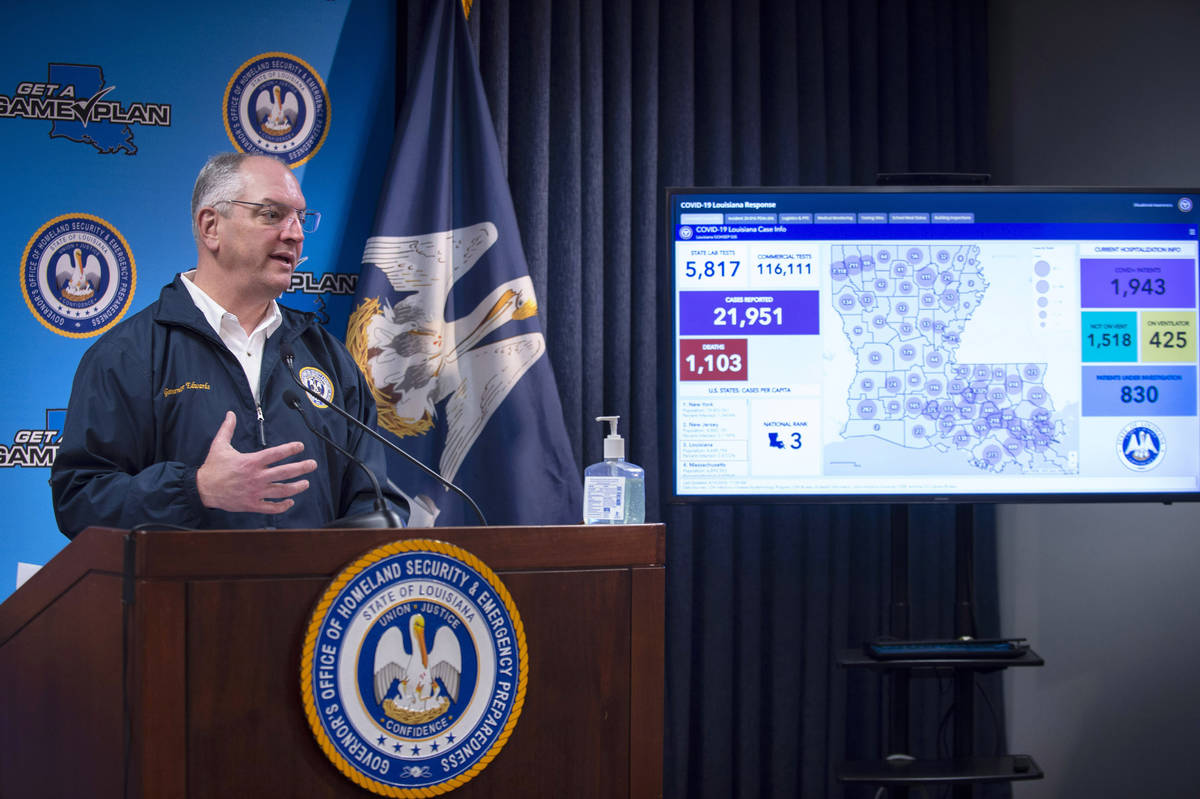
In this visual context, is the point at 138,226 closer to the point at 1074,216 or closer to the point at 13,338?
the point at 13,338

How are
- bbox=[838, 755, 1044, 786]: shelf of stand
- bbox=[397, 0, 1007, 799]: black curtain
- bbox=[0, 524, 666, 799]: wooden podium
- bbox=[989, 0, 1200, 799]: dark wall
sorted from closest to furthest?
bbox=[0, 524, 666, 799]: wooden podium → bbox=[838, 755, 1044, 786]: shelf of stand → bbox=[989, 0, 1200, 799]: dark wall → bbox=[397, 0, 1007, 799]: black curtain

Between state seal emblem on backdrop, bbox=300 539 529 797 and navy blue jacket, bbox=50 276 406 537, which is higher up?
navy blue jacket, bbox=50 276 406 537

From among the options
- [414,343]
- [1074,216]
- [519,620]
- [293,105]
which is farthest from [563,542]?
[293,105]

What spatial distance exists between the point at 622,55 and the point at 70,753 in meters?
2.21

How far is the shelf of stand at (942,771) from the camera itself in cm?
197

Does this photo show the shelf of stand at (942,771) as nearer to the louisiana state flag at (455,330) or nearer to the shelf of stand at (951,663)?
the shelf of stand at (951,663)

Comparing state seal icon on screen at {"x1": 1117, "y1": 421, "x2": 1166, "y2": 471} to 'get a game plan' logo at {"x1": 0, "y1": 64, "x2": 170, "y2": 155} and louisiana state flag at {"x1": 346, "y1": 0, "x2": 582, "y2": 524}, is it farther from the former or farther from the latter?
'get a game plan' logo at {"x1": 0, "y1": 64, "x2": 170, "y2": 155}

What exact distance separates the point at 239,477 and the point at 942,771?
1568mm

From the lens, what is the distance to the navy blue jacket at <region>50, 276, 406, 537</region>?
1.68 metres

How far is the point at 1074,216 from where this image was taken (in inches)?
86.1

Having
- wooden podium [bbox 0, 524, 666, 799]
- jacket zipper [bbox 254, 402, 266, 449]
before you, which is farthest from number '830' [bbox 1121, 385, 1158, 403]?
jacket zipper [bbox 254, 402, 266, 449]


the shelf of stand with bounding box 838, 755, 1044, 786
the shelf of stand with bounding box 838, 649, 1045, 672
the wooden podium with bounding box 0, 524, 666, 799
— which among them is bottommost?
the shelf of stand with bounding box 838, 755, 1044, 786

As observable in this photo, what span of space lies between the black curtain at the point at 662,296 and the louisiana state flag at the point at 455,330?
18 cm

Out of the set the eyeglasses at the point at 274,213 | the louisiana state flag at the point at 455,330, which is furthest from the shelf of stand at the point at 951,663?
the eyeglasses at the point at 274,213
